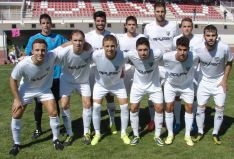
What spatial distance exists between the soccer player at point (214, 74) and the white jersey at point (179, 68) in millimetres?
232

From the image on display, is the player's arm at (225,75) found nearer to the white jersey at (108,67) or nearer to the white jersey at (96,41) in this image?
the white jersey at (108,67)

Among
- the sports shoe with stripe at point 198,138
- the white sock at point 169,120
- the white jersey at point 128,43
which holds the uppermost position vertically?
the white jersey at point 128,43

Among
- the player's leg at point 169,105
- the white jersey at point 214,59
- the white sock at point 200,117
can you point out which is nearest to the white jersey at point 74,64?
the player's leg at point 169,105

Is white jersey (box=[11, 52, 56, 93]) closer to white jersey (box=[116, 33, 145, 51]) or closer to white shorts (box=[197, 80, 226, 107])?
white jersey (box=[116, 33, 145, 51])

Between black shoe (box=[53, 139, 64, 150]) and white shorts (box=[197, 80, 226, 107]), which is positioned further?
white shorts (box=[197, 80, 226, 107])

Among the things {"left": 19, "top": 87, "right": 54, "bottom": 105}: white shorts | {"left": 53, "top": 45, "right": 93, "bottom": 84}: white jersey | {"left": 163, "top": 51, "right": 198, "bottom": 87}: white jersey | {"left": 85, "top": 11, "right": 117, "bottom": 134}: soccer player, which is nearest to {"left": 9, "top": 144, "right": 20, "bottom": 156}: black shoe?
{"left": 19, "top": 87, "right": 54, "bottom": 105}: white shorts

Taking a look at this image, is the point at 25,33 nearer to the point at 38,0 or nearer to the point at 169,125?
the point at 38,0

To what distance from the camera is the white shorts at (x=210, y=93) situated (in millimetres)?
6098

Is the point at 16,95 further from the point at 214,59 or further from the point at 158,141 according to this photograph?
the point at 214,59

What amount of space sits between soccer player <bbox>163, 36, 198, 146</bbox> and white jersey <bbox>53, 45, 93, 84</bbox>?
1466mm

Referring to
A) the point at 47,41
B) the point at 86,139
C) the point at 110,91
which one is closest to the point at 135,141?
the point at 86,139

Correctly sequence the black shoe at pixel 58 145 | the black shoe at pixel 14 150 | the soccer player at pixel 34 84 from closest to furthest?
1. the soccer player at pixel 34 84
2. the black shoe at pixel 14 150
3. the black shoe at pixel 58 145

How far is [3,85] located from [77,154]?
8209 millimetres

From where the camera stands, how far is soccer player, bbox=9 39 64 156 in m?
5.53
